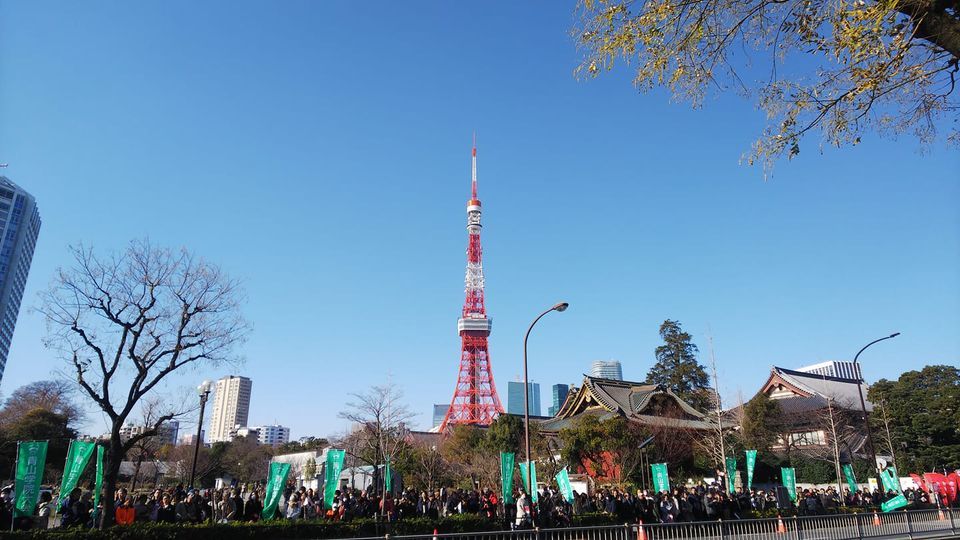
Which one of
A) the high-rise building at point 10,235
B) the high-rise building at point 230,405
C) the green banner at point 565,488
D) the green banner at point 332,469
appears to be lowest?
the green banner at point 565,488

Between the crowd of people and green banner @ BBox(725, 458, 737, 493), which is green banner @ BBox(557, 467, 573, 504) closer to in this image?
the crowd of people

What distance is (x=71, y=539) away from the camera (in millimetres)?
10656

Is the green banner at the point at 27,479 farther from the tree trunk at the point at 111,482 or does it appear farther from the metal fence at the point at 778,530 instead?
the metal fence at the point at 778,530

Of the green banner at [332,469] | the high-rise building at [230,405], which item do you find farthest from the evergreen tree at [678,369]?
the high-rise building at [230,405]

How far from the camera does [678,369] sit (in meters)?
48.9

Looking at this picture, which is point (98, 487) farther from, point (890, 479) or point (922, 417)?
point (922, 417)

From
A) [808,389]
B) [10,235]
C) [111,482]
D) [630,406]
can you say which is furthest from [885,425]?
[10,235]

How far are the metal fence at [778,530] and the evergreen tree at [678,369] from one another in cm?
3257

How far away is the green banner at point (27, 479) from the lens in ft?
36.6

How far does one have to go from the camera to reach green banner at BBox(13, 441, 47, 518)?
1116cm

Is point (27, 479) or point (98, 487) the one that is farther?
point (98, 487)

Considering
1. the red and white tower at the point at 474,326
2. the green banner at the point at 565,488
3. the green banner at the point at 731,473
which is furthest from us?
Result: the red and white tower at the point at 474,326

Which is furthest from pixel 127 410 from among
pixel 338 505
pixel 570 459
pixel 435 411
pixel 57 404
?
pixel 435 411

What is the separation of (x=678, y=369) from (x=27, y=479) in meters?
46.2
